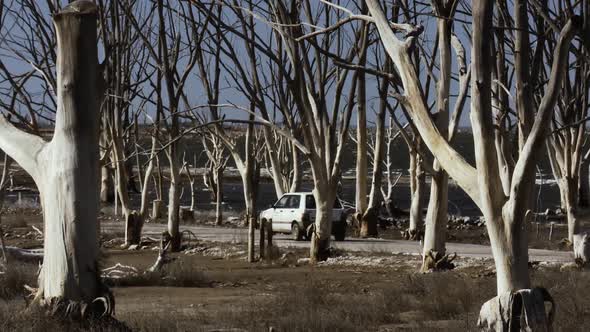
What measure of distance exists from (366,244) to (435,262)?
9059 millimetres

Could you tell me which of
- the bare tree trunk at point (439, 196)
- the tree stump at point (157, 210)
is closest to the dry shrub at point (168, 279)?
the bare tree trunk at point (439, 196)

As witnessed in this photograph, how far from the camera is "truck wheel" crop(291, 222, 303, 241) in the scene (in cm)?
3014

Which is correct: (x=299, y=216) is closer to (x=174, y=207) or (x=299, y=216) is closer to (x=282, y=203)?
(x=282, y=203)

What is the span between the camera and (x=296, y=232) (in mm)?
30344

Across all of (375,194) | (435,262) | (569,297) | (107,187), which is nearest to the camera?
(569,297)

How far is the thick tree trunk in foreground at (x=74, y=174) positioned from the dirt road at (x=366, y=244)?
1344cm

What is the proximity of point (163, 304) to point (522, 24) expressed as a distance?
6342mm

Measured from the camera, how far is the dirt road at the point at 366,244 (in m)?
23.6

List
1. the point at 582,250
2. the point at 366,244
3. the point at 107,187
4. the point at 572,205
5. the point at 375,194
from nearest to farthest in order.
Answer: the point at 582,250 < the point at 572,205 < the point at 366,244 < the point at 375,194 < the point at 107,187

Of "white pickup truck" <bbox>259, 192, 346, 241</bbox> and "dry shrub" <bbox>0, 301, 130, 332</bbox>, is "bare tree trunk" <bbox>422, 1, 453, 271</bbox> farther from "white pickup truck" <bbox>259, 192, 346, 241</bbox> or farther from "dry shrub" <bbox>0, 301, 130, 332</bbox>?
"white pickup truck" <bbox>259, 192, 346, 241</bbox>

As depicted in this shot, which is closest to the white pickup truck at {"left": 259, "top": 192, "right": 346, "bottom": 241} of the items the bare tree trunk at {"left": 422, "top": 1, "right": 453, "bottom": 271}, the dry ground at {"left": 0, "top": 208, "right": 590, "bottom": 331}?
the dry ground at {"left": 0, "top": 208, "right": 590, "bottom": 331}

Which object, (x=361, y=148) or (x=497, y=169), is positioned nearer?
(x=497, y=169)

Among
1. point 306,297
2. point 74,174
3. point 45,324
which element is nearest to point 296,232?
point 306,297

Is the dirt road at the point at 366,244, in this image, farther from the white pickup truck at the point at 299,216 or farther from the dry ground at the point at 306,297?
the dry ground at the point at 306,297
